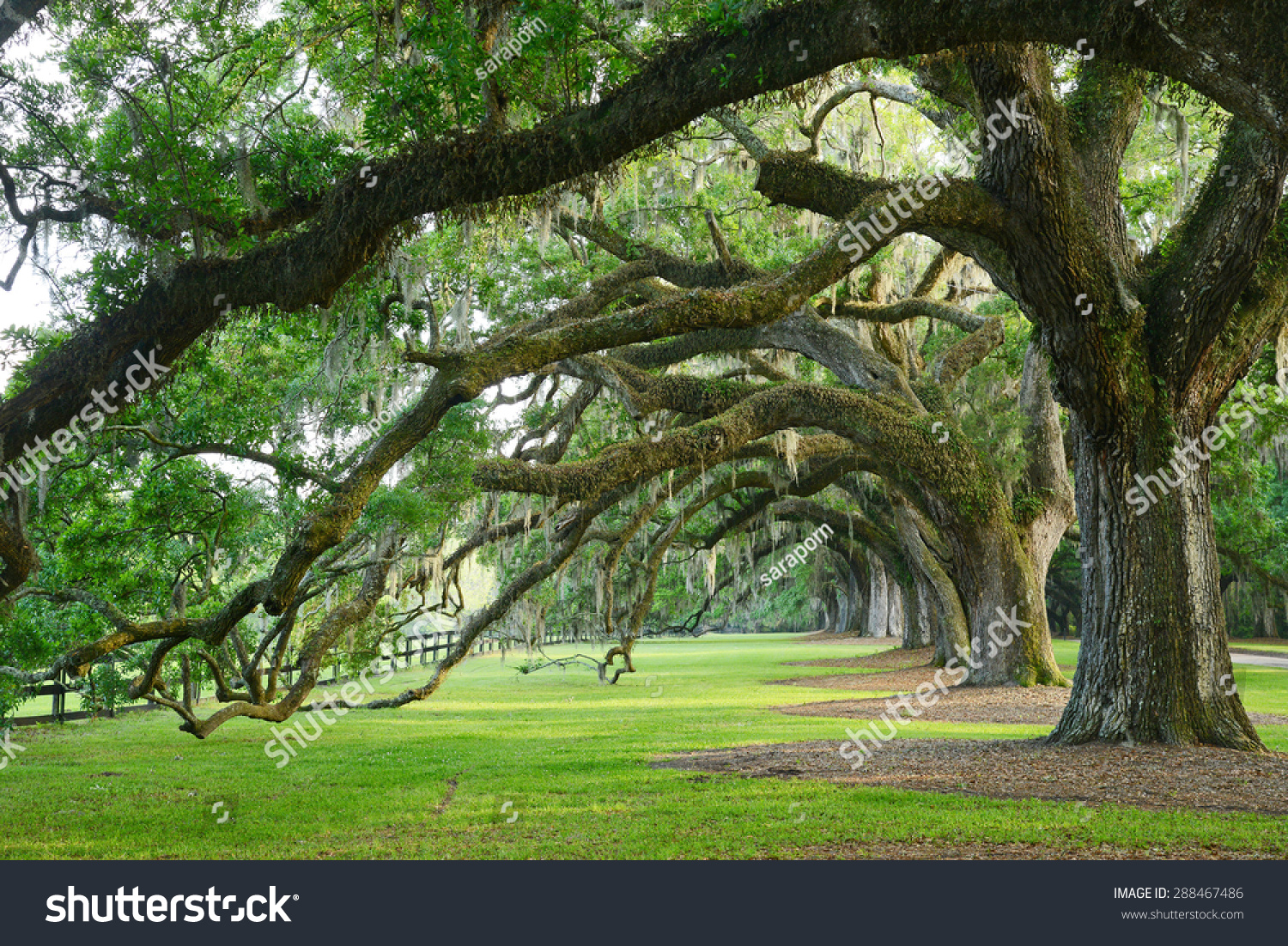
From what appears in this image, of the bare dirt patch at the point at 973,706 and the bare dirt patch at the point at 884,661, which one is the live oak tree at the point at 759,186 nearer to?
the bare dirt patch at the point at 973,706

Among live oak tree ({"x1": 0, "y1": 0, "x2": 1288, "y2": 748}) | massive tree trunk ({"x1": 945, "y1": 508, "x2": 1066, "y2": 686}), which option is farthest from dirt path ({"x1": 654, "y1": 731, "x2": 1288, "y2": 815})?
massive tree trunk ({"x1": 945, "y1": 508, "x2": 1066, "y2": 686})

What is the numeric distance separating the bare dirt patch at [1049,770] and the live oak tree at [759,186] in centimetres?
59

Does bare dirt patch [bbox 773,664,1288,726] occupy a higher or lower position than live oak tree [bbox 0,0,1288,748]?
lower

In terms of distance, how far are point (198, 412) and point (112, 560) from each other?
86.0 inches

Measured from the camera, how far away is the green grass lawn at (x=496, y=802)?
5801 millimetres

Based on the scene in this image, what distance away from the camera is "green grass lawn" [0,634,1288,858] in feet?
19.0

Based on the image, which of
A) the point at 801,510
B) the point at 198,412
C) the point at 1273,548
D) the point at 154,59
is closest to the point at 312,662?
the point at 198,412

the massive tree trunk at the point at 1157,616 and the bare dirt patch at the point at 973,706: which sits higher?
the massive tree trunk at the point at 1157,616

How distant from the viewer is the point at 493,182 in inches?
263

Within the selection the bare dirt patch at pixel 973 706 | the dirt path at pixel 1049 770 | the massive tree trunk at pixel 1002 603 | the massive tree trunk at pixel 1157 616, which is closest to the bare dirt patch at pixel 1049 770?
the dirt path at pixel 1049 770

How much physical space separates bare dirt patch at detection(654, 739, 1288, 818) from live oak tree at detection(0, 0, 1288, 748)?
23.1 inches

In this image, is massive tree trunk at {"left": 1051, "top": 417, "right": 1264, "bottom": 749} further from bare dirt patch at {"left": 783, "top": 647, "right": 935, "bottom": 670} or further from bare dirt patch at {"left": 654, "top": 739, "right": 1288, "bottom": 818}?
bare dirt patch at {"left": 783, "top": 647, "right": 935, "bottom": 670}

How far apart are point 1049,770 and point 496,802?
Result: 4.46 metres

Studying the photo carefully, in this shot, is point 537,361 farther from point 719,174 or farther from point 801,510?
point 801,510
